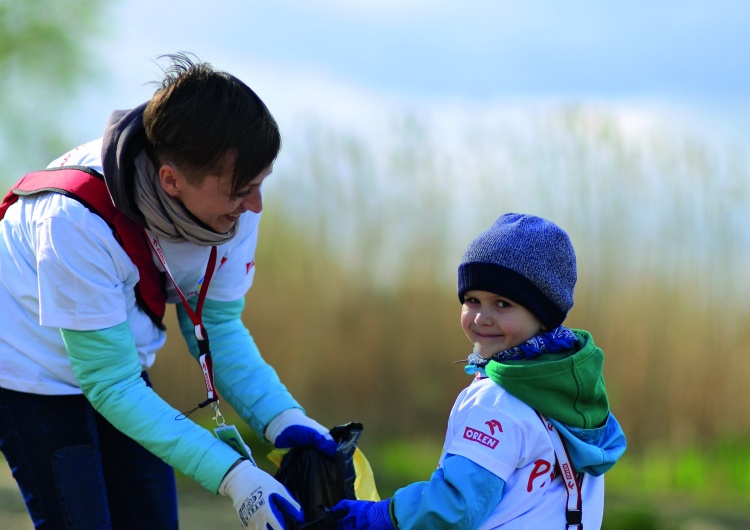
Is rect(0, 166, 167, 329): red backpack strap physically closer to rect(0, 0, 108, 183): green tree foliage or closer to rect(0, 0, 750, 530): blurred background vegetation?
rect(0, 0, 750, 530): blurred background vegetation

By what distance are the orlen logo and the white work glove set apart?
0.48 meters

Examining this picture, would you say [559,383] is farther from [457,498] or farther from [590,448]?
[457,498]

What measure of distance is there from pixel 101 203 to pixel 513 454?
113cm

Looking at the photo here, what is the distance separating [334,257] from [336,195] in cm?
48

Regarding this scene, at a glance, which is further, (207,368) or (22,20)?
(22,20)

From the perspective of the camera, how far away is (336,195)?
688 centimetres

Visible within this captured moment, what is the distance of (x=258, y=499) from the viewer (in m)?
2.23

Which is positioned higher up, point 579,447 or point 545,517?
point 579,447

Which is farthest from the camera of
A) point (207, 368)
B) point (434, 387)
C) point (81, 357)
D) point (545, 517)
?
point (434, 387)

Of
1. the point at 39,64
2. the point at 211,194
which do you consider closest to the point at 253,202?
the point at 211,194

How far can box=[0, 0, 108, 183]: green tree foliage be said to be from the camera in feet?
33.0

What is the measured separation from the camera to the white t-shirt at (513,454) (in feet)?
6.73

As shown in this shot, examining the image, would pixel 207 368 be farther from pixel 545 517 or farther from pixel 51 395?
pixel 545 517

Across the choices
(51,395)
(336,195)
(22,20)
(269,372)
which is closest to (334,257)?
(336,195)
